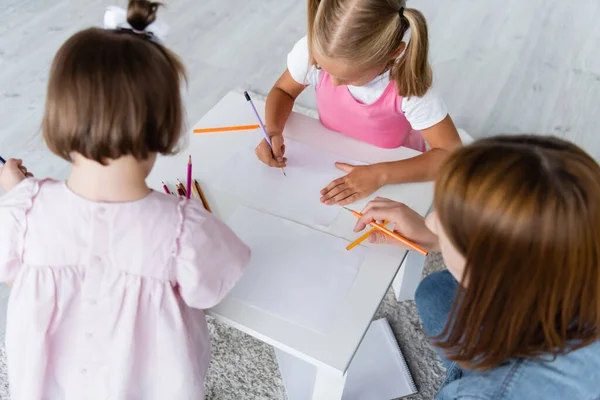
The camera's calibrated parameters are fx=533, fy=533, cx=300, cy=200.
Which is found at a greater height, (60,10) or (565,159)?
(565,159)

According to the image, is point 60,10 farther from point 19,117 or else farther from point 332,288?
point 332,288

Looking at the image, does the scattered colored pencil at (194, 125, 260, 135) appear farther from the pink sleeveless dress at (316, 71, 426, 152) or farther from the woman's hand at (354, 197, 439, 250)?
the woman's hand at (354, 197, 439, 250)

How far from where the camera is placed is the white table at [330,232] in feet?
2.40

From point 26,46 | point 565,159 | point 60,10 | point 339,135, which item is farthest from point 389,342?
point 60,10

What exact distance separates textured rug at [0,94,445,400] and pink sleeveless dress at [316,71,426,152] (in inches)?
17.4

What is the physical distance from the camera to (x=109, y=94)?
597 mm

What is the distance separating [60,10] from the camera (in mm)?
2180

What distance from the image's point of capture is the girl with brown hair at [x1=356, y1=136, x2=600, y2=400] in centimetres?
54

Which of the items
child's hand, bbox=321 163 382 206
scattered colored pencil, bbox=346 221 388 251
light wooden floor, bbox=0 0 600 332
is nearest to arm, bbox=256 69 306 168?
child's hand, bbox=321 163 382 206

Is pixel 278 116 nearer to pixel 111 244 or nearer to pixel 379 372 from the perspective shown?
pixel 111 244

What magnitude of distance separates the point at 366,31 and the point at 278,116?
0.26 metres

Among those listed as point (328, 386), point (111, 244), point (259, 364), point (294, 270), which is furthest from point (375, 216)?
point (259, 364)

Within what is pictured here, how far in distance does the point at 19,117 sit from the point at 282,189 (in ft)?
3.91

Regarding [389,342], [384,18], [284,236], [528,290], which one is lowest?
[389,342]
